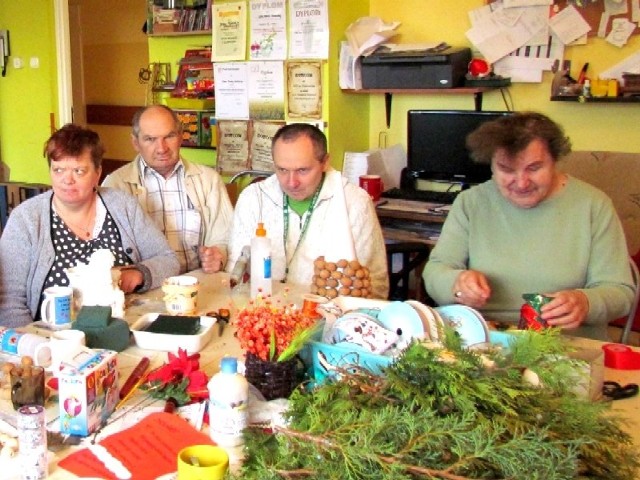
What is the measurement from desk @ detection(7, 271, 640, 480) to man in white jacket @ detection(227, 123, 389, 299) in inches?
9.0

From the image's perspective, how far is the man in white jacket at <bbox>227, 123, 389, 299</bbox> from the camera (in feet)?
8.34

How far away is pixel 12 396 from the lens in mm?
1447

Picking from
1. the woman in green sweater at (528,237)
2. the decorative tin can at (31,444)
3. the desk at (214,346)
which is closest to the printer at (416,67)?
the woman in green sweater at (528,237)

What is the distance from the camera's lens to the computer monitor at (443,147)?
3.85 m

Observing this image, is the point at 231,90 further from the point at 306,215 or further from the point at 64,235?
the point at 64,235

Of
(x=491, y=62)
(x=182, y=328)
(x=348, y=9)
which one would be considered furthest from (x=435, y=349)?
(x=348, y=9)

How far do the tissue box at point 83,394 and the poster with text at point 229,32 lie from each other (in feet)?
9.88

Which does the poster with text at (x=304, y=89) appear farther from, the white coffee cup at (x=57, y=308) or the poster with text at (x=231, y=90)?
the white coffee cup at (x=57, y=308)

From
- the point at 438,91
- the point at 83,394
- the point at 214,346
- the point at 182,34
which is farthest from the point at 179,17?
the point at 83,394

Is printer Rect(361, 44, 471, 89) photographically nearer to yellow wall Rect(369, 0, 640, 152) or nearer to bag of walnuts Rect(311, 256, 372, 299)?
yellow wall Rect(369, 0, 640, 152)

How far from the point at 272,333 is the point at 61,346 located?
0.50 meters

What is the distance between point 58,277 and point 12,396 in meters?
0.89

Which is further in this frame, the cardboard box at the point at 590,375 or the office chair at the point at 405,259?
the office chair at the point at 405,259

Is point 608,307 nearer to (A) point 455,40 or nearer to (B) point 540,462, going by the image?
(B) point 540,462
